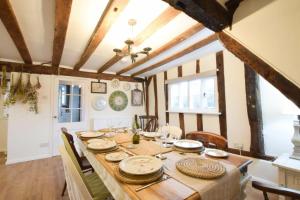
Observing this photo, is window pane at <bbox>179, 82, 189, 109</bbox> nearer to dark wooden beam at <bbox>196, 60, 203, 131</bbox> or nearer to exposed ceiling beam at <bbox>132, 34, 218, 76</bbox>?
dark wooden beam at <bbox>196, 60, 203, 131</bbox>

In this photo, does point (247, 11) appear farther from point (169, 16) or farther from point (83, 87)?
point (83, 87)

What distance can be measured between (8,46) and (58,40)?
3.77 feet

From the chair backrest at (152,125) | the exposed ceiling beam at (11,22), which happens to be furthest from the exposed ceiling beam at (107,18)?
the chair backrest at (152,125)

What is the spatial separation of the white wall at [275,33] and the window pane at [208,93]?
201 centimetres

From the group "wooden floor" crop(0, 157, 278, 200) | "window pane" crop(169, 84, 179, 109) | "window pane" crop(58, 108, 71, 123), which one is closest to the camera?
"wooden floor" crop(0, 157, 278, 200)

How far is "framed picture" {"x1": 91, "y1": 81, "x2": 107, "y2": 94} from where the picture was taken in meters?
4.27

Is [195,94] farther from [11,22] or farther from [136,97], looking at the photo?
[11,22]

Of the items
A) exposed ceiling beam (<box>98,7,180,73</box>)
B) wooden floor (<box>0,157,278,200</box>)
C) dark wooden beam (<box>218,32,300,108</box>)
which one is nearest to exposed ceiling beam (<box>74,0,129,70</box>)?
exposed ceiling beam (<box>98,7,180,73</box>)

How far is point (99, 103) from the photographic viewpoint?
4.29 meters

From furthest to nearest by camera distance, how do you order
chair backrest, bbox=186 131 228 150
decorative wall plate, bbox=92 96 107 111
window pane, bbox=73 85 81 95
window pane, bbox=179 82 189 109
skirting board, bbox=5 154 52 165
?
decorative wall plate, bbox=92 96 107 111 < window pane, bbox=73 85 81 95 < window pane, bbox=179 82 189 109 < skirting board, bbox=5 154 52 165 < chair backrest, bbox=186 131 228 150

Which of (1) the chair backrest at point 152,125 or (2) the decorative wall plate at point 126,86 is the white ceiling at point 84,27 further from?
(1) the chair backrest at point 152,125

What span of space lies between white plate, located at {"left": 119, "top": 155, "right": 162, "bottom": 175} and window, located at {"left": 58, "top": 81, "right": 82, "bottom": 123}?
11.5 ft

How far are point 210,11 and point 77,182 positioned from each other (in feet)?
4.67

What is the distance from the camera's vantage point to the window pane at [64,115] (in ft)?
12.7
